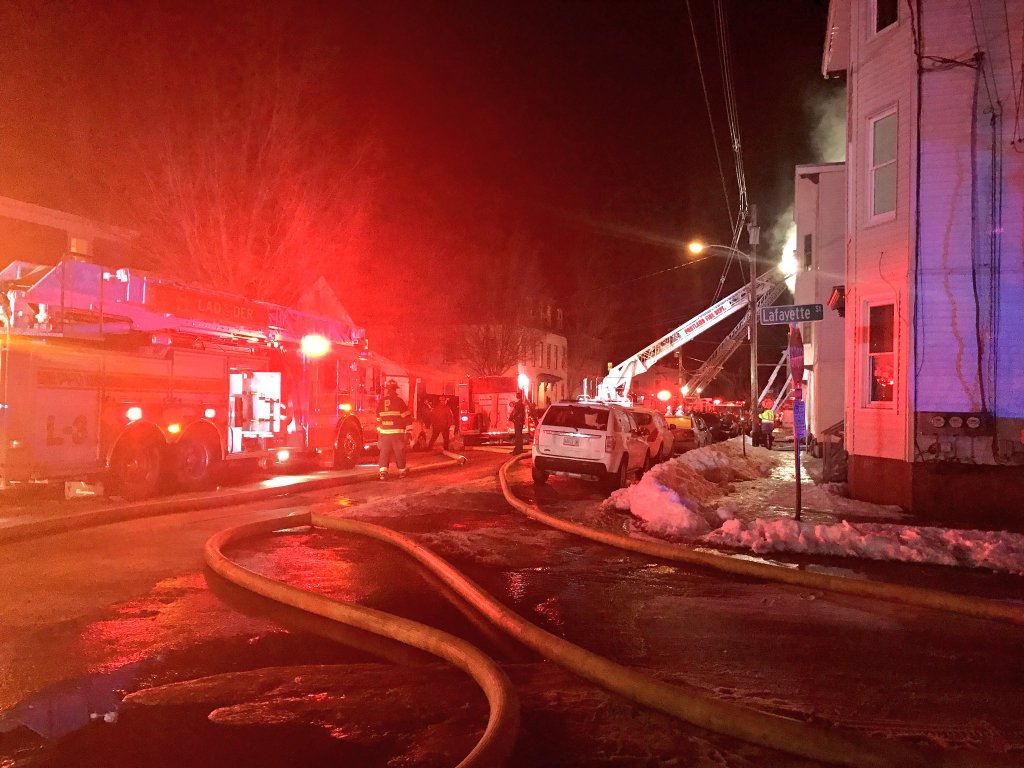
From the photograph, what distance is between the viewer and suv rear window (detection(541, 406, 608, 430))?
1343 cm

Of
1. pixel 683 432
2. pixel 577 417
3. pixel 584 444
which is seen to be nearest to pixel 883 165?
pixel 577 417

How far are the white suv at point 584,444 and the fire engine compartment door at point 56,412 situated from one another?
691 centimetres

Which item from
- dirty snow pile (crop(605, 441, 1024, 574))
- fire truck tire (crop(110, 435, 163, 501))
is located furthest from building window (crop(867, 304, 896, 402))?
fire truck tire (crop(110, 435, 163, 501))

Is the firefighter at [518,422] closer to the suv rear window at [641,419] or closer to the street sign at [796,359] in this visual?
the suv rear window at [641,419]

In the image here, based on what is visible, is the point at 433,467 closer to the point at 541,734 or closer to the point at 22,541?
the point at 22,541

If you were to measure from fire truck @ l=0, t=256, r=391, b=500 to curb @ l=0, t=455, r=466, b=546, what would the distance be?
0.92 m

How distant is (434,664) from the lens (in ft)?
15.9

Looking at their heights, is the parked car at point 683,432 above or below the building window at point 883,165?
below

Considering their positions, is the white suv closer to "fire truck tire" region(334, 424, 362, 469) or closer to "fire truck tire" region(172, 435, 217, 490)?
"fire truck tire" region(334, 424, 362, 469)

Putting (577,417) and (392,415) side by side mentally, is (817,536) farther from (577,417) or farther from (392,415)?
(392,415)

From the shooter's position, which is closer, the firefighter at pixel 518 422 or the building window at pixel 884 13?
the building window at pixel 884 13

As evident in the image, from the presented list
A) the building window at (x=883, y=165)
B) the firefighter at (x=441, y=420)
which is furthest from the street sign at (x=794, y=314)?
the firefighter at (x=441, y=420)

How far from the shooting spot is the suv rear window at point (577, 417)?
13426mm

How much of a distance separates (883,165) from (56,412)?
12350mm
